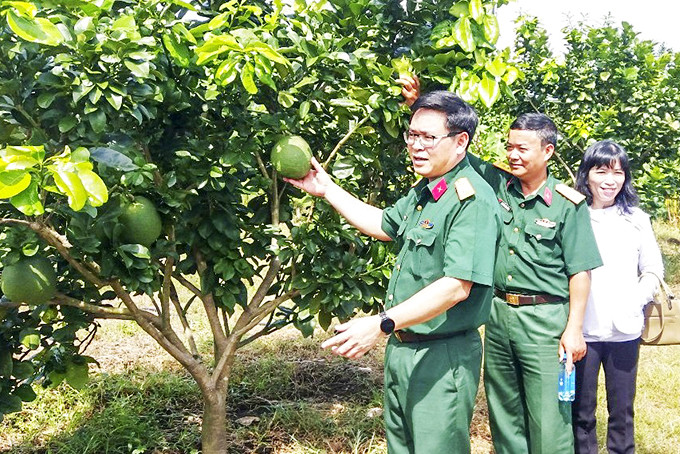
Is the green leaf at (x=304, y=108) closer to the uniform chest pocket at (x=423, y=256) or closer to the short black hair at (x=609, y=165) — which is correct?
the uniform chest pocket at (x=423, y=256)

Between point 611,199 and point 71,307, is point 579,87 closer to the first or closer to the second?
point 611,199

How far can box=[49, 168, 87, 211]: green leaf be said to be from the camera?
144 centimetres

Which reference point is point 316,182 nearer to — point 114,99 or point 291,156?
point 291,156

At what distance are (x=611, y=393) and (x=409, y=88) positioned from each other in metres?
1.44

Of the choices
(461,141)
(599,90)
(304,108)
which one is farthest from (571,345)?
(599,90)

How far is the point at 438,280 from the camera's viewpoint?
1896 mm

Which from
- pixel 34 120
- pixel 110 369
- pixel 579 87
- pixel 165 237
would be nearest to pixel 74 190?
pixel 34 120

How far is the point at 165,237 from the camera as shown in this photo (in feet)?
8.35

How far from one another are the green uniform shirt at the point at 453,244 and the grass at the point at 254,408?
4.50ft

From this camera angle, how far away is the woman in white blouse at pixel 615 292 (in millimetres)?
2590

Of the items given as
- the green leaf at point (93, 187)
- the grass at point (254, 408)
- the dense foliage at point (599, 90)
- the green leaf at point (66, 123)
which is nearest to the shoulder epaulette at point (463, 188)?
the green leaf at point (93, 187)

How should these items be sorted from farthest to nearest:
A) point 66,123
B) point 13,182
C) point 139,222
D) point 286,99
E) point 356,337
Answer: point 286,99 < point 139,222 < point 66,123 < point 356,337 < point 13,182

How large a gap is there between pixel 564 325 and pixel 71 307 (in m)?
1.84

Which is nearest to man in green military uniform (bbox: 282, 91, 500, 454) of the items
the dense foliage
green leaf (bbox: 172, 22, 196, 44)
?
green leaf (bbox: 172, 22, 196, 44)
